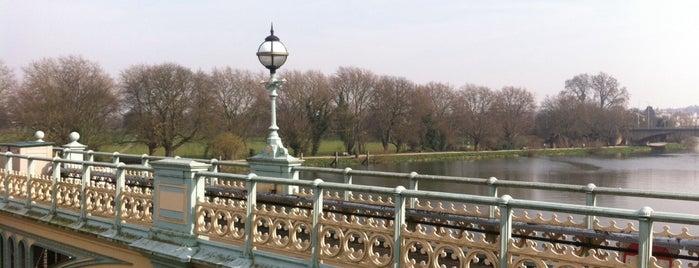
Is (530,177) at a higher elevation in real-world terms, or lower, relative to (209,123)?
lower

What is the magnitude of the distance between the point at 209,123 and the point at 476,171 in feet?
63.6

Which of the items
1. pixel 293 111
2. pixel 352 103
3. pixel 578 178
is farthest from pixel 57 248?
pixel 352 103

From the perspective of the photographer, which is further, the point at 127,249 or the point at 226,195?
the point at 226,195

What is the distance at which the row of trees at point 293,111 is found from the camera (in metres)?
38.3

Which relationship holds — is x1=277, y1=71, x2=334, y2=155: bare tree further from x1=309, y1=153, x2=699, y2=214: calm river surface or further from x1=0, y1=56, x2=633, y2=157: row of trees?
x1=309, y1=153, x2=699, y2=214: calm river surface

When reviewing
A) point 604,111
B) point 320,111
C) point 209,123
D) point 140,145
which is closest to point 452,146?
point 320,111

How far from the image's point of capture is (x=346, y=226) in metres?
5.04

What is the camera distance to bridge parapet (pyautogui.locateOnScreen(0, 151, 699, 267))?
430cm

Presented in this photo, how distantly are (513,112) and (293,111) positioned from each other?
29541 millimetres

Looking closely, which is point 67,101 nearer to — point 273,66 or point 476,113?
point 273,66

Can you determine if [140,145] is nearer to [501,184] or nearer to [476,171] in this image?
[476,171]

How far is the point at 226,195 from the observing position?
912 centimetres

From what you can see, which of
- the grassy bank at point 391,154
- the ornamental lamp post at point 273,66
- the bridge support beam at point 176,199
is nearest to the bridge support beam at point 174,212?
the bridge support beam at point 176,199

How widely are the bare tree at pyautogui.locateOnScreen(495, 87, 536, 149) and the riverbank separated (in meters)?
4.67
